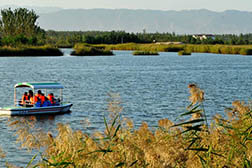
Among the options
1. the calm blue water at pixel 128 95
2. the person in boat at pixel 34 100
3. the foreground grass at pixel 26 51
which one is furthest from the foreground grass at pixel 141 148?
the foreground grass at pixel 26 51

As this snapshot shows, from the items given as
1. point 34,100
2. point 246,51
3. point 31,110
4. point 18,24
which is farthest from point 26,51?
point 31,110

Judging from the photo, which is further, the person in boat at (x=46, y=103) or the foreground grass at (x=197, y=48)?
the foreground grass at (x=197, y=48)

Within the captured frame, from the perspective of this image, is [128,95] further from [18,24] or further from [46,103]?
[18,24]

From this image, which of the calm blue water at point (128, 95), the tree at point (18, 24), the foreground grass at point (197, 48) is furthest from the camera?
the tree at point (18, 24)

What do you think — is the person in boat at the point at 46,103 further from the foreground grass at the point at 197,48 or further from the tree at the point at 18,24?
the tree at the point at 18,24

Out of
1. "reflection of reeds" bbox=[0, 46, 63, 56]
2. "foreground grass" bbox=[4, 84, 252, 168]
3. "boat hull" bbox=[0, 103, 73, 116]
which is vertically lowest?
"reflection of reeds" bbox=[0, 46, 63, 56]

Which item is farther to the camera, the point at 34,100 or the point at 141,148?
the point at 34,100

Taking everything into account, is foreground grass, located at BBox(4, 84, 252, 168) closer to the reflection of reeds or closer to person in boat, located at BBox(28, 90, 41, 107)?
person in boat, located at BBox(28, 90, 41, 107)

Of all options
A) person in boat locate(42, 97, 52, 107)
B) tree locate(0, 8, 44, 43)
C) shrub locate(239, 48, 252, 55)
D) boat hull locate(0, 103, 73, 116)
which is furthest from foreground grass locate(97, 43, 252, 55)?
person in boat locate(42, 97, 52, 107)

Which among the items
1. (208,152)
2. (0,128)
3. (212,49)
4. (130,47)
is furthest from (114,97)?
(130,47)

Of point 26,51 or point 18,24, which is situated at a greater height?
point 18,24

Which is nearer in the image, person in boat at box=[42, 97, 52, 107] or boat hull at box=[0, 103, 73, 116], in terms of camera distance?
boat hull at box=[0, 103, 73, 116]

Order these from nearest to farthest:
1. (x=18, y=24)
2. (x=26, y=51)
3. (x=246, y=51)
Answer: (x=26, y=51), (x=246, y=51), (x=18, y=24)

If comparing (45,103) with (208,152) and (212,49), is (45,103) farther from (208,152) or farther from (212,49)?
(212,49)
